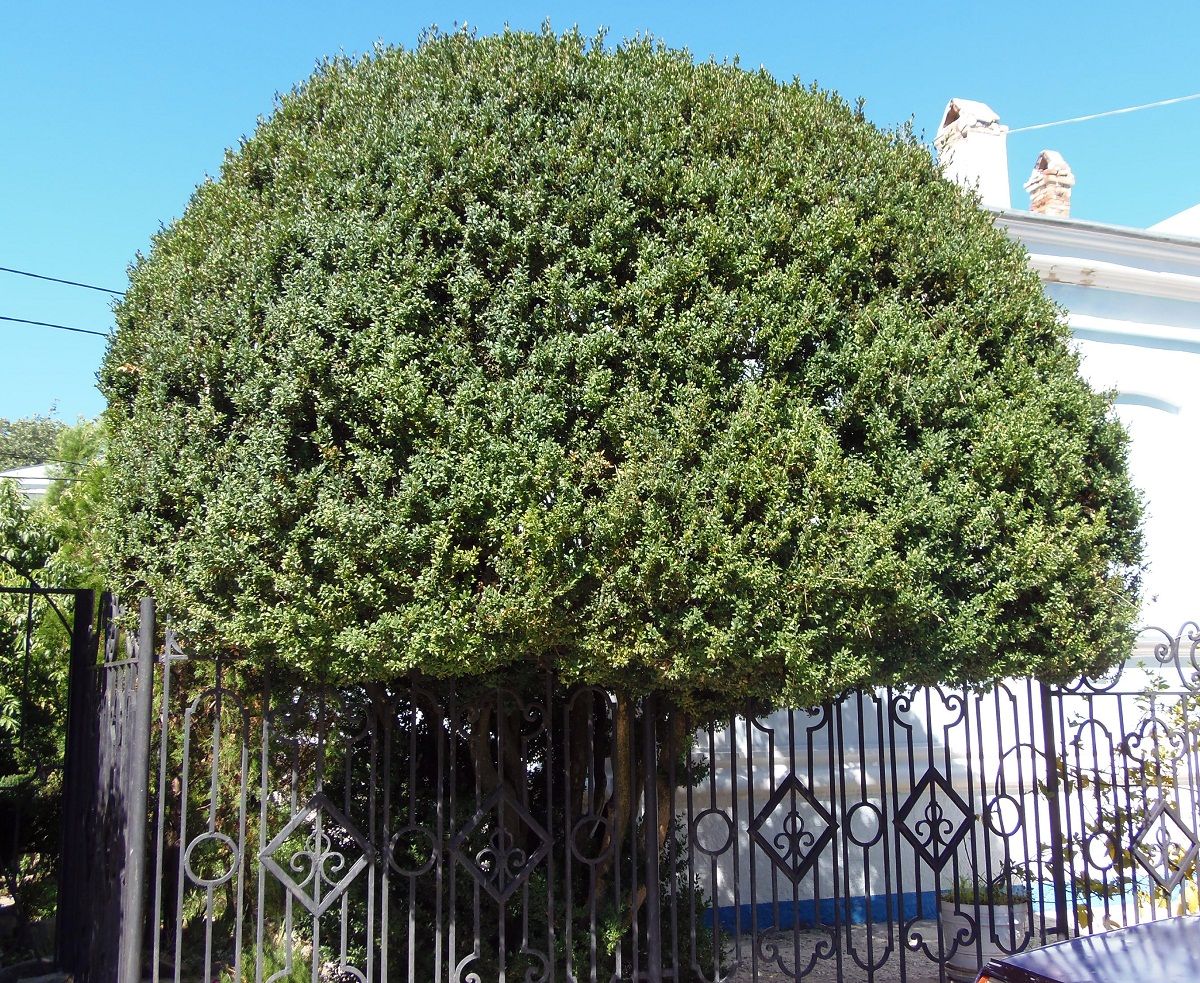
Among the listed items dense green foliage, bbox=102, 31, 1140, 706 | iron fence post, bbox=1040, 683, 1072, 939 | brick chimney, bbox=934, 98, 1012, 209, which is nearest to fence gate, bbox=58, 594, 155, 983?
dense green foliage, bbox=102, 31, 1140, 706

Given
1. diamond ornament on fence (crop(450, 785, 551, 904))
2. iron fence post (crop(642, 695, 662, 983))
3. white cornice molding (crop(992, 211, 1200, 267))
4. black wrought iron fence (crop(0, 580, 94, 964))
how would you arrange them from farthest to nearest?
white cornice molding (crop(992, 211, 1200, 267)) → black wrought iron fence (crop(0, 580, 94, 964)) → iron fence post (crop(642, 695, 662, 983)) → diamond ornament on fence (crop(450, 785, 551, 904))

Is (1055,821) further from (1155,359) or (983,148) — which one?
(983,148)

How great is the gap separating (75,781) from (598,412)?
154 inches

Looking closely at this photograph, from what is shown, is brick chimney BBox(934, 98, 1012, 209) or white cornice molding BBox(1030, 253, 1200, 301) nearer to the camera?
white cornice molding BBox(1030, 253, 1200, 301)

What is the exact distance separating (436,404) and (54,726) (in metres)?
5.78

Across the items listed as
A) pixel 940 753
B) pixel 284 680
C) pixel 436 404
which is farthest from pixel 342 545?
pixel 940 753

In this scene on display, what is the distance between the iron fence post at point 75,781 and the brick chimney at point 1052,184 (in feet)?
29.6

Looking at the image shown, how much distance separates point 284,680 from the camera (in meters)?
4.40

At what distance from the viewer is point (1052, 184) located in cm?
959

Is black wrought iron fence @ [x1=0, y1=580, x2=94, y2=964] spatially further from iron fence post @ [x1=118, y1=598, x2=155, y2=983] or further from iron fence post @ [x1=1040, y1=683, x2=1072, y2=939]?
iron fence post @ [x1=1040, y1=683, x2=1072, y2=939]

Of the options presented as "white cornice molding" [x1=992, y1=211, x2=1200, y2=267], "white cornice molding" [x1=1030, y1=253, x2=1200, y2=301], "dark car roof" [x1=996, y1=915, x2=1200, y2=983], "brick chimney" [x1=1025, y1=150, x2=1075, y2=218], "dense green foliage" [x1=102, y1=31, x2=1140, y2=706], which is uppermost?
"brick chimney" [x1=1025, y1=150, x2=1075, y2=218]

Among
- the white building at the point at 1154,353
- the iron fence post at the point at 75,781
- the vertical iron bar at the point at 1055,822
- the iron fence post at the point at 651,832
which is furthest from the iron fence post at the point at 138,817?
the white building at the point at 1154,353

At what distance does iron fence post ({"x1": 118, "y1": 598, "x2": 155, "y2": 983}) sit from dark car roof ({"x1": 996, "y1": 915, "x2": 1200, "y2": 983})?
3.21m

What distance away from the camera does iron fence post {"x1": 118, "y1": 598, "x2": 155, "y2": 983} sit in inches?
149
